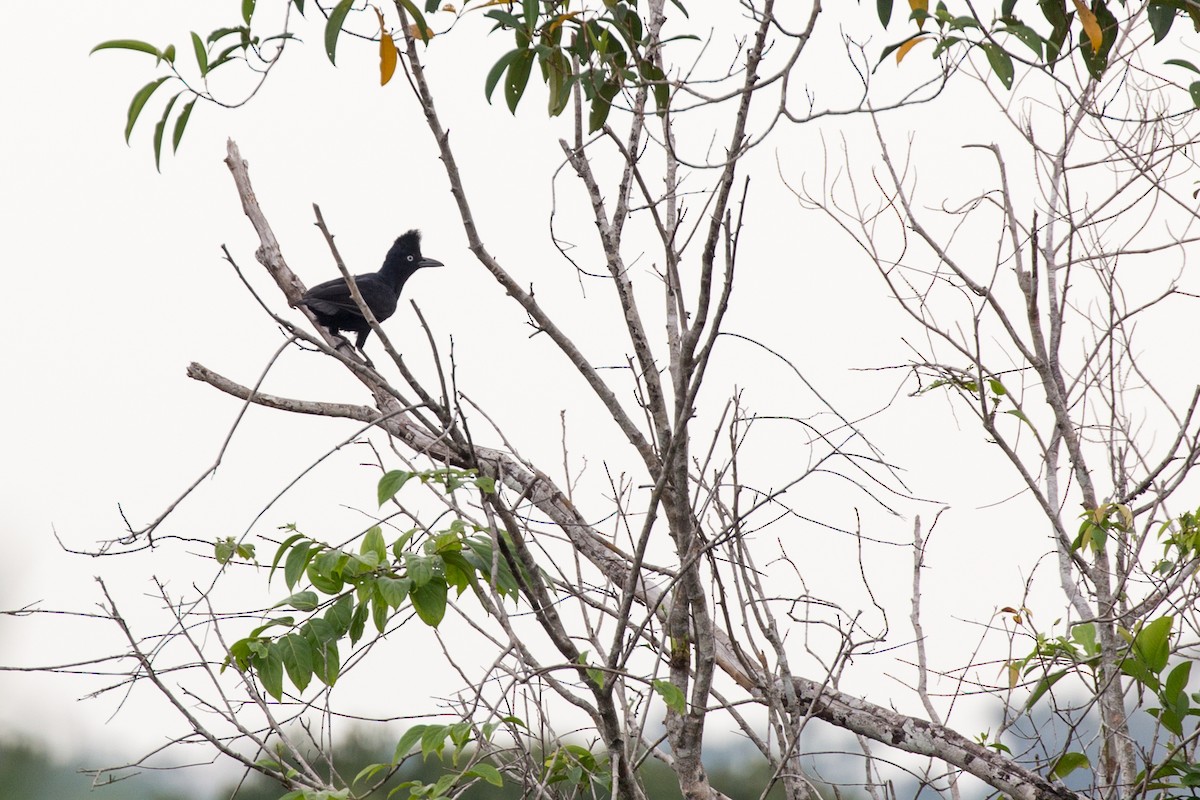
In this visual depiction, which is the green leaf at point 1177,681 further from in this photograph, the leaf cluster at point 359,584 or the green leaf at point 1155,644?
the leaf cluster at point 359,584

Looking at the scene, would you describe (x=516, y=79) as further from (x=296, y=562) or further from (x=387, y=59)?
(x=296, y=562)

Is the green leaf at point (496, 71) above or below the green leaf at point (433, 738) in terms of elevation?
above

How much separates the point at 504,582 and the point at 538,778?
59 cm

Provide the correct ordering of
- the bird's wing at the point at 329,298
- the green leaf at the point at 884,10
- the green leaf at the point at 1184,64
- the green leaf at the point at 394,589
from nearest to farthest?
the green leaf at the point at 394,589
the green leaf at the point at 884,10
the green leaf at the point at 1184,64
the bird's wing at the point at 329,298

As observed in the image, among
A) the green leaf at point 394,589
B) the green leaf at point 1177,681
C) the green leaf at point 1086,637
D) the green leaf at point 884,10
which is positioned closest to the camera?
the green leaf at point 394,589

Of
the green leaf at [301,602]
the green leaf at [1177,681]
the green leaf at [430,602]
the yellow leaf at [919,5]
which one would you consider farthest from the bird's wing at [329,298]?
the green leaf at [1177,681]

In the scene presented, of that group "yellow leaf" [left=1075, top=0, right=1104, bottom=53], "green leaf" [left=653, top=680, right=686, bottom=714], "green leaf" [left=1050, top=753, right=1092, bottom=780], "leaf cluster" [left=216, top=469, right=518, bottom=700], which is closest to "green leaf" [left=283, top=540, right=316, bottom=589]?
"leaf cluster" [left=216, top=469, right=518, bottom=700]

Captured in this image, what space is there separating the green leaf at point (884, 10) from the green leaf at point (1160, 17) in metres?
0.55

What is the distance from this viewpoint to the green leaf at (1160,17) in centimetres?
181

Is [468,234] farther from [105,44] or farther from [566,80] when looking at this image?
[105,44]

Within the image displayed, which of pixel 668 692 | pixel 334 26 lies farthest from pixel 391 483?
pixel 334 26

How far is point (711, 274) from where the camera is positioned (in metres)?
1.70

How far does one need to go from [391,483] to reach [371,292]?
3520 millimetres

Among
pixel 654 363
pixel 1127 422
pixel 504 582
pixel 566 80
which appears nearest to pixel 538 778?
pixel 504 582
